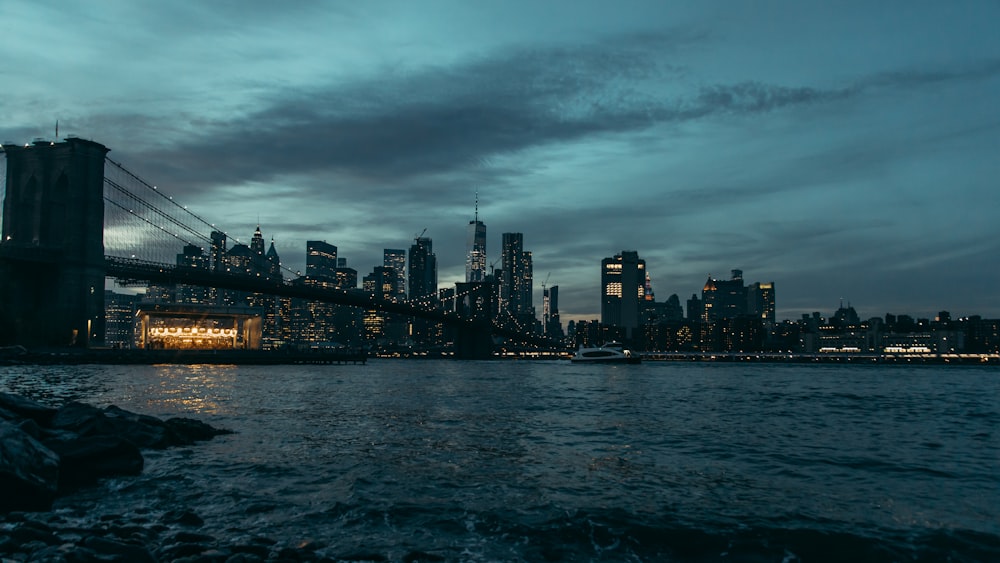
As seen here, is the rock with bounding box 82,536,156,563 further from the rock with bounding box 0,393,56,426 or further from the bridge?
the bridge

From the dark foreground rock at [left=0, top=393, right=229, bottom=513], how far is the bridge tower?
81.0 meters

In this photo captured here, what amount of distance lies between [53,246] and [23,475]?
9759 cm

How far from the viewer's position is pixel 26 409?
1841 cm

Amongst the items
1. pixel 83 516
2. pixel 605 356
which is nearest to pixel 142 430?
pixel 83 516

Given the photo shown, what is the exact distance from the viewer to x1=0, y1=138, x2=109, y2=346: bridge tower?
90.4m

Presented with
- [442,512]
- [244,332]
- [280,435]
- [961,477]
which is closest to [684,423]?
[961,477]

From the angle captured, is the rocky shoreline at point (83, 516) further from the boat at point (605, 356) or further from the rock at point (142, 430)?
the boat at point (605, 356)

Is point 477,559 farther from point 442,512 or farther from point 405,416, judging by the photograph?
point 405,416

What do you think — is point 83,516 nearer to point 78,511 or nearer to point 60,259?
point 78,511

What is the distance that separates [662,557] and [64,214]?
109 meters

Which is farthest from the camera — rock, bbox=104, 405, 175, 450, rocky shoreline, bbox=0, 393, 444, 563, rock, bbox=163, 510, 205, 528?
rock, bbox=104, 405, 175, 450

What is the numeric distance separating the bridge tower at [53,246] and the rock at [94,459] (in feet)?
285

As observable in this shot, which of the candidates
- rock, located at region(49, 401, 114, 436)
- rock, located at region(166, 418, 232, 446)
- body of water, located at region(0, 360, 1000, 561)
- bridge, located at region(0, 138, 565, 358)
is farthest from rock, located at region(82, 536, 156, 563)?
bridge, located at region(0, 138, 565, 358)

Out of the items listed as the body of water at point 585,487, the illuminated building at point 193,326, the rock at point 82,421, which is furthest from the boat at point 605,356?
the rock at point 82,421
